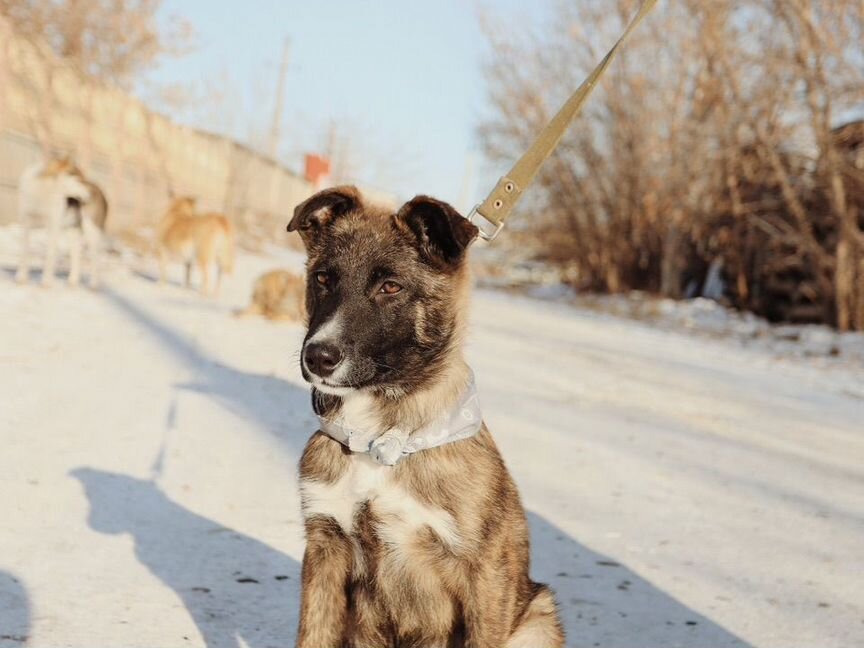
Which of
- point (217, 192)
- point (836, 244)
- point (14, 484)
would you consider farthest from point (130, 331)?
point (217, 192)

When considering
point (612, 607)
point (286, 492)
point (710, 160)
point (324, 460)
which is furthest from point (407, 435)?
point (710, 160)

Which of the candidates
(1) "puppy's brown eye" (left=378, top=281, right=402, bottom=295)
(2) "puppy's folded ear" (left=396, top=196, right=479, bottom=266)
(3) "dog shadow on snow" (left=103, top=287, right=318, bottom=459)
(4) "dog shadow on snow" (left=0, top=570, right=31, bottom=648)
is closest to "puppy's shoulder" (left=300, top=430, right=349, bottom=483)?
(1) "puppy's brown eye" (left=378, top=281, right=402, bottom=295)

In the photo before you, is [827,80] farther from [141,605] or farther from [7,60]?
[141,605]

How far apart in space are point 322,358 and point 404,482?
0.46m

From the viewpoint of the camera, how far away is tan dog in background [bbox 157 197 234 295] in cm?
1404

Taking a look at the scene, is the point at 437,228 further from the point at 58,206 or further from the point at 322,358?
the point at 58,206

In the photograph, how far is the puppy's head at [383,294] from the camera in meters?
2.68

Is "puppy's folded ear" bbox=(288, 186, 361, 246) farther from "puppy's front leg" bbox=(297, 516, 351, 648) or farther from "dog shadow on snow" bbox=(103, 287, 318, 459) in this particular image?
"dog shadow on snow" bbox=(103, 287, 318, 459)

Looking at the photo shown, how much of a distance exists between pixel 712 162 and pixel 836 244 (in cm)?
468

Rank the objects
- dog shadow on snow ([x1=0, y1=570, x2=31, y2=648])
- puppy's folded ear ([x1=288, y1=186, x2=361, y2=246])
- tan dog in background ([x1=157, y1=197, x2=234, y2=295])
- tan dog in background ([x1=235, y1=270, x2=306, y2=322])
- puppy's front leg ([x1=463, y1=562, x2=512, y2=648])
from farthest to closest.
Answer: tan dog in background ([x1=157, y1=197, x2=234, y2=295]) < tan dog in background ([x1=235, y1=270, x2=306, y2=322]) < puppy's folded ear ([x1=288, y1=186, x2=361, y2=246]) < dog shadow on snow ([x1=0, y1=570, x2=31, y2=648]) < puppy's front leg ([x1=463, y1=562, x2=512, y2=648])

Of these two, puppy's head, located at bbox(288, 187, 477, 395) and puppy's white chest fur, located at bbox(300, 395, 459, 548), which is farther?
puppy's head, located at bbox(288, 187, 477, 395)

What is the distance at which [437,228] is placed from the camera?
9.55ft

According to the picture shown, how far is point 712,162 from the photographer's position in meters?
22.2

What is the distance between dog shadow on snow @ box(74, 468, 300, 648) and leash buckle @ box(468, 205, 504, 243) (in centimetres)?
167
